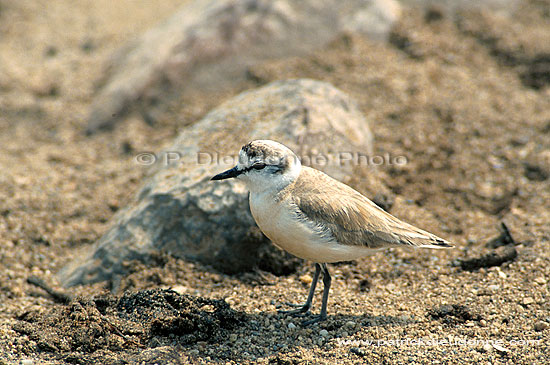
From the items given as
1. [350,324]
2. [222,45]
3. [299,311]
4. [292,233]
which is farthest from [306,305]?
[222,45]

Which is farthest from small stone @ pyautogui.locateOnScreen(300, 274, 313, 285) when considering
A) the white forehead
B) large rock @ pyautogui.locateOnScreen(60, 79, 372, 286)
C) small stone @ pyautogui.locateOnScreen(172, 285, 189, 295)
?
the white forehead

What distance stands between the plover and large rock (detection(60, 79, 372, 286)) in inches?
35.5

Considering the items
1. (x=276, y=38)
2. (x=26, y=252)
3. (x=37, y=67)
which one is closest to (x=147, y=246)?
(x=26, y=252)

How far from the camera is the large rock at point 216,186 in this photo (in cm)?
561

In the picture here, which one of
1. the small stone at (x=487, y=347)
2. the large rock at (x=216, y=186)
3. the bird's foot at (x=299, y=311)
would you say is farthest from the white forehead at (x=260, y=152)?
the small stone at (x=487, y=347)

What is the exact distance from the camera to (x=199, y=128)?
21.7 ft

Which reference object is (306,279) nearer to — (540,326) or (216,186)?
(216,186)

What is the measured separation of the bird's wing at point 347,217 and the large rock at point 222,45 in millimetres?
4057

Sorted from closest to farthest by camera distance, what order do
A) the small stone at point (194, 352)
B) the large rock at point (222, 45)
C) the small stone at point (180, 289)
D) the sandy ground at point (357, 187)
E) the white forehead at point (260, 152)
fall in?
1. the small stone at point (194, 352)
2. the sandy ground at point (357, 187)
3. the white forehead at point (260, 152)
4. the small stone at point (180, 289)
5. the large rock at point (222, 45)

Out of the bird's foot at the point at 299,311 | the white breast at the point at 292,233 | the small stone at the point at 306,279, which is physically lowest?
the bird's foot at the point at 299,311

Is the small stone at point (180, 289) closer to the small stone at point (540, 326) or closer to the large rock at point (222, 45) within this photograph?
the small stone at point (540, 326)

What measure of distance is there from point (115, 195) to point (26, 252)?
133 cm

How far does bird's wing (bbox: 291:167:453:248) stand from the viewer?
15.3 feet

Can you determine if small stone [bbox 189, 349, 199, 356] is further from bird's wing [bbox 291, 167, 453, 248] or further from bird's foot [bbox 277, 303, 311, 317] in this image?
bird's wing [bbox 291, 167, 453, 248]
